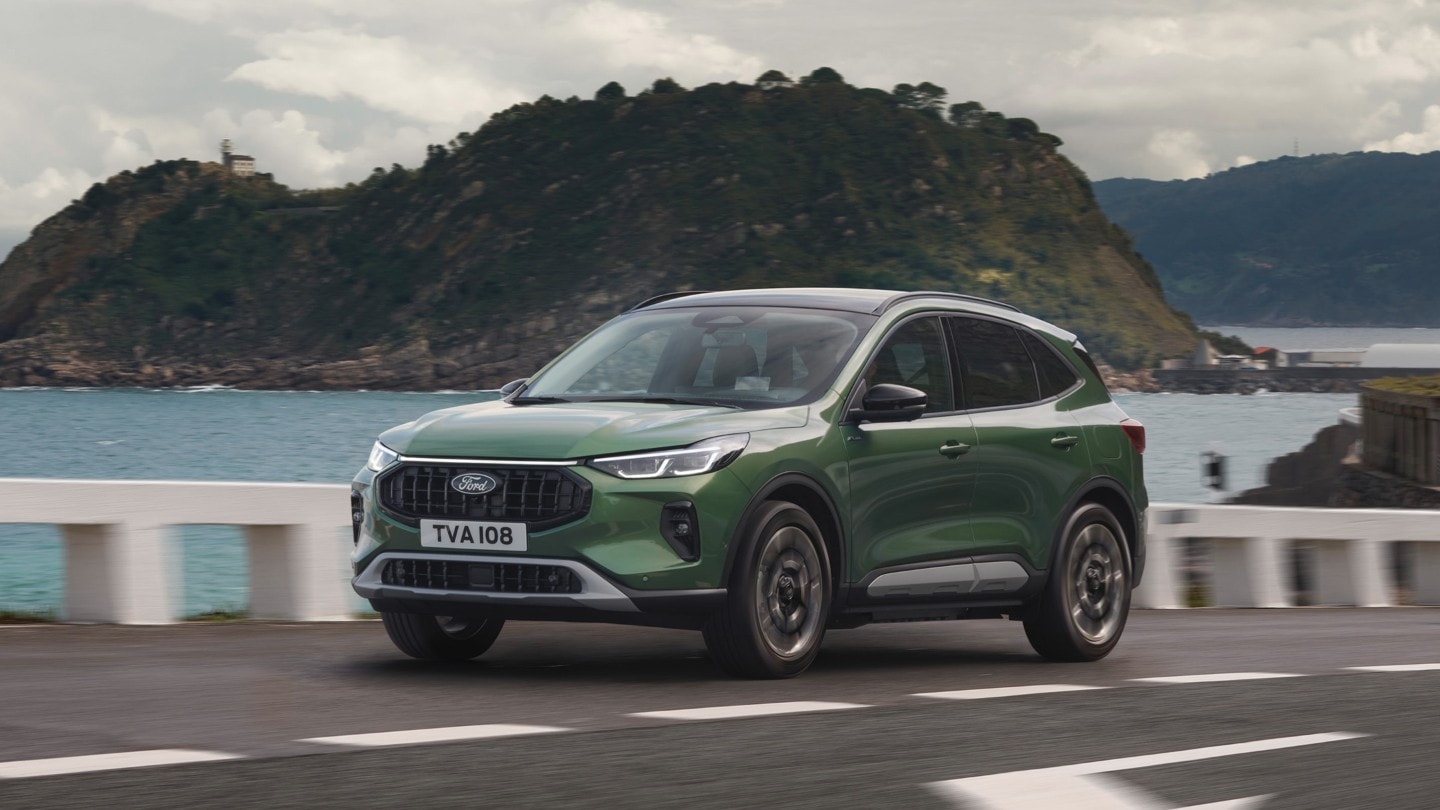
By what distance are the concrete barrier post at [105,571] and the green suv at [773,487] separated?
2.50 metres

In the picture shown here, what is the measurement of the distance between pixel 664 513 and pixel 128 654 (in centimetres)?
293

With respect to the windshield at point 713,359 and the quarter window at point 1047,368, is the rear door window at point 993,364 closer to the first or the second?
the quarter window at point 1047,368

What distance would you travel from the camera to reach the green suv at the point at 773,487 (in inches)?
306

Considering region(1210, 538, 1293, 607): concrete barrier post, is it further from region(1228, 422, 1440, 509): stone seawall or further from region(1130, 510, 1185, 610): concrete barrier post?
region(1228, 422, 1440, 509): stone seawall

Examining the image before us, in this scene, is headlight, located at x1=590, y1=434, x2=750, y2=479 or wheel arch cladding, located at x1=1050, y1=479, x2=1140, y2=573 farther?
wheel arch cladding, located at x1=1050, y1=479, x2=1140, y2=573

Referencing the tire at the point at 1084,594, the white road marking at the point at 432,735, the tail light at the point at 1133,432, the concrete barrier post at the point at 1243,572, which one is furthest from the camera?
the concrete barrier post at the point at 1243,572

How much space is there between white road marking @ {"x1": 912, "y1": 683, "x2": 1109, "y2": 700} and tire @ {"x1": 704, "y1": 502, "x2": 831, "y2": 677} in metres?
0.56

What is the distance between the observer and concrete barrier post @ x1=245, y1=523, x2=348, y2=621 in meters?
11.4

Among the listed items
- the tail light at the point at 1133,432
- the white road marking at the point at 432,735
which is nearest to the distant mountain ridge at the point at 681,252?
the tail light at the point at 1133,432

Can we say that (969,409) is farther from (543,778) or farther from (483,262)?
(483,262)

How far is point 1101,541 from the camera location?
10.2 metres

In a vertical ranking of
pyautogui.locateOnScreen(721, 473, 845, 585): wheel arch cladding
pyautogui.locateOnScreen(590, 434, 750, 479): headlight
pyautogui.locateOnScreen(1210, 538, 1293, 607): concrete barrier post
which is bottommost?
pyautogui.locateOnScreen(1210, 538, 1293, 607): concrete barrier post

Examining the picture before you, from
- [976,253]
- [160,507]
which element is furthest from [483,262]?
[160,507]

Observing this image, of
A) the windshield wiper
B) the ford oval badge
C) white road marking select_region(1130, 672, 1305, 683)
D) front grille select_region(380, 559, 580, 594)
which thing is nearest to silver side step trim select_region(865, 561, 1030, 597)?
white road marking select_region(1130, 672, 1305, 683)
